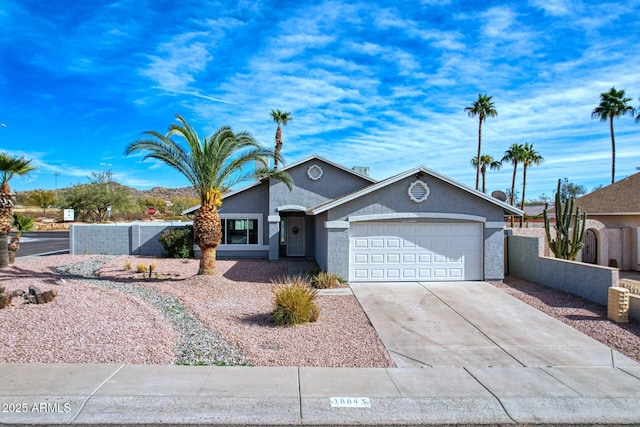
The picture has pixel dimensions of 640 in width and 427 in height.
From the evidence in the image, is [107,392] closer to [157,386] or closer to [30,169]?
[157,386]

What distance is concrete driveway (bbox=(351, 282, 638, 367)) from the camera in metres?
7.63

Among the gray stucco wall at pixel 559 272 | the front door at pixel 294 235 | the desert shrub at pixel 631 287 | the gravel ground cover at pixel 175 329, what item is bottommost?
the gravel ground cover at pixel 175 329

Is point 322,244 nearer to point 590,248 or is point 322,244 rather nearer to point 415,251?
point 415,251

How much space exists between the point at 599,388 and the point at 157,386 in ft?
22.1

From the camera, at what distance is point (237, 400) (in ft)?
18.6

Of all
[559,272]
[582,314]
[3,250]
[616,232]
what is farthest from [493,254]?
[3,250]

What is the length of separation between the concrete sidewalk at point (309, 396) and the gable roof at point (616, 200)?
53.3ft

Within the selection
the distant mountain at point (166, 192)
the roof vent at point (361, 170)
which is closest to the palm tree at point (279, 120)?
the roof vent at point (361, 170)

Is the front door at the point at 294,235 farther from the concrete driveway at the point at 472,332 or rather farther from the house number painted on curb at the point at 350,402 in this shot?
the house number painted on curb at the point at 350,402

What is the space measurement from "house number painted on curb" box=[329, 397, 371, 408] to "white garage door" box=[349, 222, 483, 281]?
8.74 metres

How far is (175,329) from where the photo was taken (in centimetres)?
861

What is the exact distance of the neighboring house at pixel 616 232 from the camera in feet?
59.7

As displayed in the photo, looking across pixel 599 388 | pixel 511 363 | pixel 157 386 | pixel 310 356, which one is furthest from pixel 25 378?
pixel 599 388

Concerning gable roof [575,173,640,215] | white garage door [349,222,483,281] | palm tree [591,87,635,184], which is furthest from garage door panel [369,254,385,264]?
palm tree [591,87,635,184]
